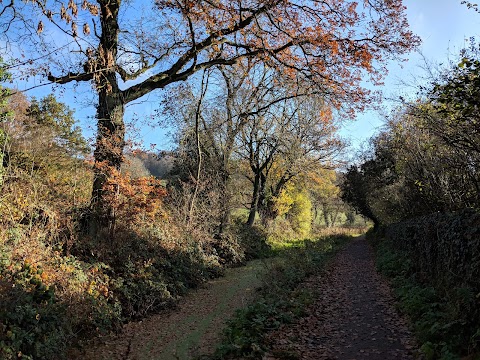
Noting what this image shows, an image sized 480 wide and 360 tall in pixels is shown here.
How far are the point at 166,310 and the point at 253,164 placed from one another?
17.5m

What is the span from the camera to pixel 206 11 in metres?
11.5

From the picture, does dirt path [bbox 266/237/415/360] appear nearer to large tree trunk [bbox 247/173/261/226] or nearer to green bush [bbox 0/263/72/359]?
green bush [bbox 0/263/72/359]

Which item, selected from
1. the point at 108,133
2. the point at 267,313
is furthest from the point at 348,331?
the point at 108,133

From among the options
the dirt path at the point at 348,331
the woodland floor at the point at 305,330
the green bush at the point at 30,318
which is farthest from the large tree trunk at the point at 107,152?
the dirt path at the point at 348,331

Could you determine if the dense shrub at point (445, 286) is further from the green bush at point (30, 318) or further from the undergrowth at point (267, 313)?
the green bush at point (30, 318)

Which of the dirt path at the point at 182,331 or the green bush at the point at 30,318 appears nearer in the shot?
the green bush at the point at 30,318

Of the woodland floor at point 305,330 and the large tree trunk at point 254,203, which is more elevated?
the large tree trunk at point 254,203

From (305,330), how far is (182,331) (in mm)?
3152

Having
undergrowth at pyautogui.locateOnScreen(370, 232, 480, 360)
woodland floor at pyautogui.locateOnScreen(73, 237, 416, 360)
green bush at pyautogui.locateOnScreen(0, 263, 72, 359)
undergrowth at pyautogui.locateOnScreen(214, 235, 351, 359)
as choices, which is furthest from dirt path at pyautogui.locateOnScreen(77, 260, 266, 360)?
undergrowth at pyautogui.locateOnScreen(370, 232, 480, 360)

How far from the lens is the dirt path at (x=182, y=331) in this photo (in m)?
7.52

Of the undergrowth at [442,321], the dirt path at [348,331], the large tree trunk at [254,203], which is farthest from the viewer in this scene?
the large tree trunk at [254,203]

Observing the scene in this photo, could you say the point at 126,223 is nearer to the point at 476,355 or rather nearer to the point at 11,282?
the point at 11,282

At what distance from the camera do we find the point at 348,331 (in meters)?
7.54

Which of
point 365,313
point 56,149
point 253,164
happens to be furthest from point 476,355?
point 253,164
